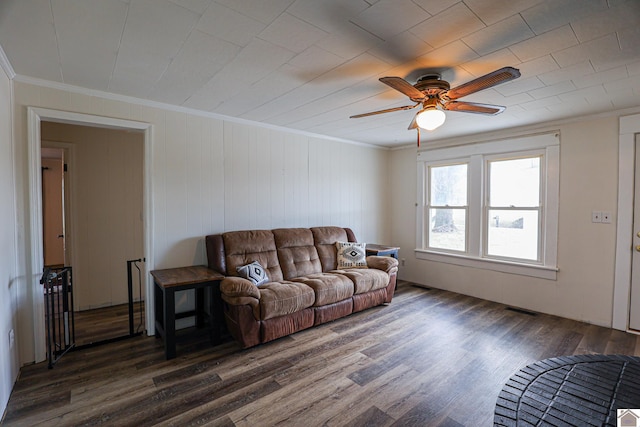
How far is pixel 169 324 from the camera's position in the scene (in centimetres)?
269

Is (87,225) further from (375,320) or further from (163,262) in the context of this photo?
(375,320)

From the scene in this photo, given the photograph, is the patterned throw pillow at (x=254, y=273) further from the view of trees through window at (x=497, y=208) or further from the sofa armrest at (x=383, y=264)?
the view of trees through window at (x=497, y=208)

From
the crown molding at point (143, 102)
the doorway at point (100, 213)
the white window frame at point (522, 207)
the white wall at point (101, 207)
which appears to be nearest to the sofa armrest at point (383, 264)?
the white window frame at point (522, 207)

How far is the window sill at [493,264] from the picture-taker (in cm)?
387

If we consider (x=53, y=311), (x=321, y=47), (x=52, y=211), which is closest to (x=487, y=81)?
(x=321, y=47)

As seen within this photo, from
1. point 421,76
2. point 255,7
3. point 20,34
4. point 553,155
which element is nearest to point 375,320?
point 421,76

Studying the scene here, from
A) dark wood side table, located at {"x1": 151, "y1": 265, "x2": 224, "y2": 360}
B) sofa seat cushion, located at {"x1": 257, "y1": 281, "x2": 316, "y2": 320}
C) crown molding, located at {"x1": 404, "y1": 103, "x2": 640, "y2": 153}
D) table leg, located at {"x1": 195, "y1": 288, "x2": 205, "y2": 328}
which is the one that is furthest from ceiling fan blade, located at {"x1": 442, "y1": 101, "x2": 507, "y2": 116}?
table leg, located at {"x1": 195, "y1": 288, "x2": 205, "y2": 328}

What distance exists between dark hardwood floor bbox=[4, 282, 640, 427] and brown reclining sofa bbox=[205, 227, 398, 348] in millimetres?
190

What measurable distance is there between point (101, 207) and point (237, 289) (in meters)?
2.61

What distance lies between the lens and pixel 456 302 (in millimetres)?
4277

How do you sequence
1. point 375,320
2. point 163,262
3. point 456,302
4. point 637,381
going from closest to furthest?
point 637,381 < point 163,262 < point 375,320 < point 456,302

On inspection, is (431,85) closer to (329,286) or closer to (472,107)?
(472,107)

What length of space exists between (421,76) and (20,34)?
271cm

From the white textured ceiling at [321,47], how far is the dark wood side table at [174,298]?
1.76 meters
